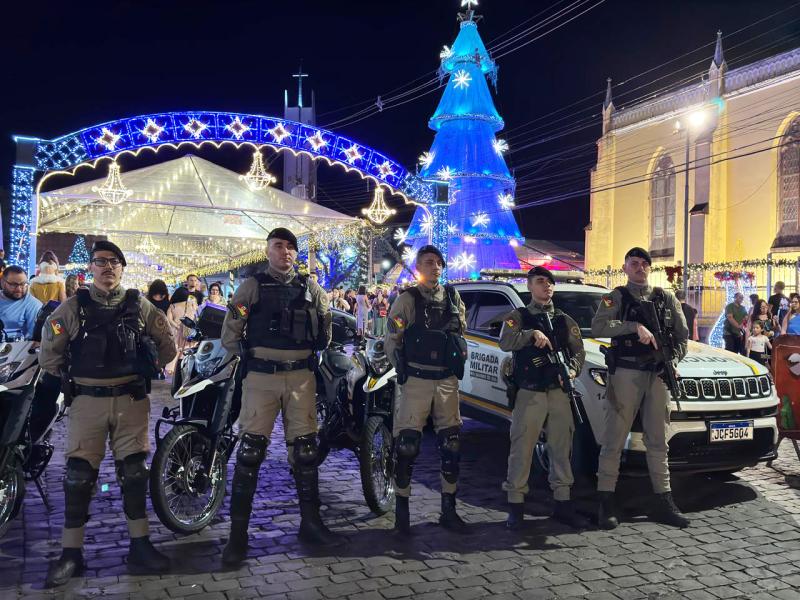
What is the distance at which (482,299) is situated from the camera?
7.55 meters

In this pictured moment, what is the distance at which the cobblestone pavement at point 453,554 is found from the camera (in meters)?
4.00

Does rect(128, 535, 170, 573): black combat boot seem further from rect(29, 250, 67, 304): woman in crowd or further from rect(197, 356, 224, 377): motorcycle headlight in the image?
rect(29, 250, 67, 304): woman in crowd

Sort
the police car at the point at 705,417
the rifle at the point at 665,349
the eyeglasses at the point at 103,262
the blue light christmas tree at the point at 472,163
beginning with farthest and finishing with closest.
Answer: the blue light christmas tree at the point at 472,163
the police car at the point at 705,417
the rifle at the point at 665,349
the eyeglasses at the point at 103,262

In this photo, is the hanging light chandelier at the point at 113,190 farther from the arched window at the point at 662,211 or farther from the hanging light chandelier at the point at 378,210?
the arched window at the point at 662,211

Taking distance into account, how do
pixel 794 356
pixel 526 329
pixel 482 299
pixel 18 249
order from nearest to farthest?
1. pixel 526 329
2. pixel 794 356
3. pixel 482 299
4. pixel 18 249

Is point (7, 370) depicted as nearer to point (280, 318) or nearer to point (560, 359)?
point (280, 318)

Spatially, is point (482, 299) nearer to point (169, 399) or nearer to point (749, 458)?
point (749, 458)

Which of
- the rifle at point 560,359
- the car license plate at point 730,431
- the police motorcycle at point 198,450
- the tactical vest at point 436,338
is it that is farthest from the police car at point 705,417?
the police motorcycle at point 198,450

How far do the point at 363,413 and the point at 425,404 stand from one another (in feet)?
3.26

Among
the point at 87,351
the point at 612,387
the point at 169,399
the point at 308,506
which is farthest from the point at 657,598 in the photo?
the point at 169,399

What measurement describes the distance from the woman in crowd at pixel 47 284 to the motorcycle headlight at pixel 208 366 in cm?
435

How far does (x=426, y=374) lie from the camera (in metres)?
4.95

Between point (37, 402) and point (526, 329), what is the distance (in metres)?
3.78

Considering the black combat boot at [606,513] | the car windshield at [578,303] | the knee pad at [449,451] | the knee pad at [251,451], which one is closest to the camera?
the knee pad at [251,451]
